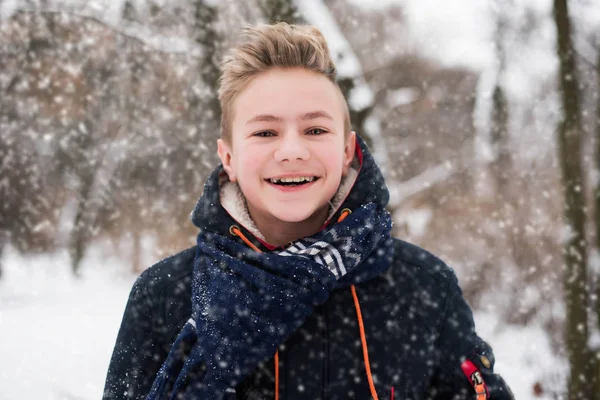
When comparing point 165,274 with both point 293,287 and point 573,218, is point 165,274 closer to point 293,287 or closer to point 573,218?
point 293,287

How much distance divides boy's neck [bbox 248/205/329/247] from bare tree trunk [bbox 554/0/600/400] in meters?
3.62

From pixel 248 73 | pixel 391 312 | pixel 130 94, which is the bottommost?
pixel 391 312

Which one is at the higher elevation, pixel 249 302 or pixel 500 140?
pixel 500 140

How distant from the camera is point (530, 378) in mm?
6512

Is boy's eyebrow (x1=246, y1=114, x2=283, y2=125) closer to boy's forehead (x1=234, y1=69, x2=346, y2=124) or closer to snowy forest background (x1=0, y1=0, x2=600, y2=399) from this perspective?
boy's forehead (x1=234, y1=69, x2=346, y2=124)

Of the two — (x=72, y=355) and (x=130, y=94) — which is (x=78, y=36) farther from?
(x=72, y=355)

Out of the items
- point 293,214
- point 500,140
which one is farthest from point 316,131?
point 500,140

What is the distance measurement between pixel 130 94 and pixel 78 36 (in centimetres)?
110

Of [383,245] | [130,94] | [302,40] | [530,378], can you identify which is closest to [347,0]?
[130,94]

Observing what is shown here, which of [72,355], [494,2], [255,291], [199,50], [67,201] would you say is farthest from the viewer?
[67,201]

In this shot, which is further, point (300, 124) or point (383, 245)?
point (383, 245)

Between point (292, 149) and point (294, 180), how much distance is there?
13cm

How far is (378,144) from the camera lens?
4.92 meters

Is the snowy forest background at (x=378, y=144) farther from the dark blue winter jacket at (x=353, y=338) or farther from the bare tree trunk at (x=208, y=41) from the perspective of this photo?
the dark blue winter jacket at (x=353, y=338)
